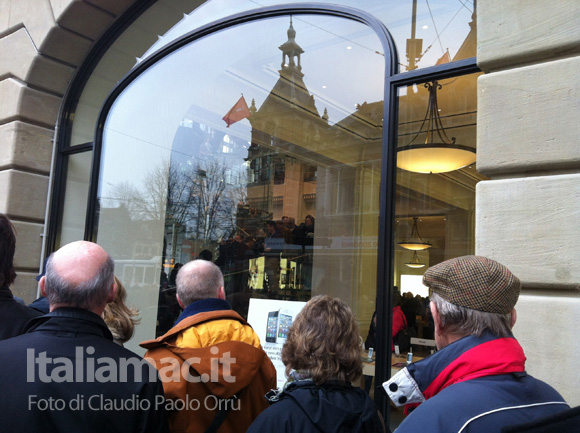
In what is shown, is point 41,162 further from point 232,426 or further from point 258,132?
point 232,426

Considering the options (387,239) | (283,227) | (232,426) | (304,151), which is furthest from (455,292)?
(304,151)

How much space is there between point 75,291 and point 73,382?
356 mm

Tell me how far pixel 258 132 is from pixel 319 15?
2.46 meters

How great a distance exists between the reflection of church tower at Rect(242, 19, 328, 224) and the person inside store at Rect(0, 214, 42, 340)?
403 cm

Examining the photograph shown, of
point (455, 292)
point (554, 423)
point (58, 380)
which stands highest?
point (455, 292)

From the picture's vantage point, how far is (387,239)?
3787mm

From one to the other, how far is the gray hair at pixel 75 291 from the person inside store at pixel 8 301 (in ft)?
2.02

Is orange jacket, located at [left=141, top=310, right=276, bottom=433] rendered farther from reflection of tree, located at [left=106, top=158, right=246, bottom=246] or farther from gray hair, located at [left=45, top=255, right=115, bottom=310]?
reflection of tree, located at [left=106, top=158, right=246, bottom=246]

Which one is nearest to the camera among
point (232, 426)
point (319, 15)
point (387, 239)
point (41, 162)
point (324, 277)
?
point (232, 426)

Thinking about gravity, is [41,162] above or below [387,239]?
above

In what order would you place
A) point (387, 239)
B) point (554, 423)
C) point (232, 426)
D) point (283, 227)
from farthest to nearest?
point (283, 227) → point (387, 239) → point (232, 426) → point (554, 423)

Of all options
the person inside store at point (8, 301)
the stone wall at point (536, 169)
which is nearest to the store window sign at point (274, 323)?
the stone wall at point (536, 169)

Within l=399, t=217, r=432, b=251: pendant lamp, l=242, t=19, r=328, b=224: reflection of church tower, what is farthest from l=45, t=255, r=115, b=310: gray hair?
l=242, t=19, r=328, b=224: reflection of church tower

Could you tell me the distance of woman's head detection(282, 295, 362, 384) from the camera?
1985mm
